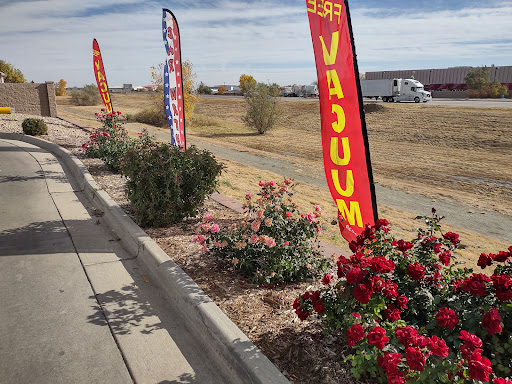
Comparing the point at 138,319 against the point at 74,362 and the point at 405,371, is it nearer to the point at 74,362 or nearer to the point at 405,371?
the point at 74,362

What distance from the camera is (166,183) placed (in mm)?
6074

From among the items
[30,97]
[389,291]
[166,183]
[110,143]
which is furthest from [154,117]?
[389,291]

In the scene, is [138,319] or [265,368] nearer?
[265,368]

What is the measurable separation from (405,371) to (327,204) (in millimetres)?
8850

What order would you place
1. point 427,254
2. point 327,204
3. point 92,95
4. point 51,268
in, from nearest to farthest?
point 427,254, point 51,268, point 327,204, point 92,95

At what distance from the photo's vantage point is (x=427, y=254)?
327 cm

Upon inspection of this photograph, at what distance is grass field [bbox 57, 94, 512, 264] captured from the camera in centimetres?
1156

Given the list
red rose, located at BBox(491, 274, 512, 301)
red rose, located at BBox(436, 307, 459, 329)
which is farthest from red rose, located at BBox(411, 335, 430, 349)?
red rose, located at BBox(491, 274, 512, 301)

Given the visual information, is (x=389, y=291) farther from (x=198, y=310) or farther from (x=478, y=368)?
(x=198, y=310)

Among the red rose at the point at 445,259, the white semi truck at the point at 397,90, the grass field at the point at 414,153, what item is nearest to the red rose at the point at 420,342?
the red rose at the point at 445,259

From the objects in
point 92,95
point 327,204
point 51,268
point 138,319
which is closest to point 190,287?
point 138,319

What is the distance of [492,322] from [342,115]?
2.27 metres

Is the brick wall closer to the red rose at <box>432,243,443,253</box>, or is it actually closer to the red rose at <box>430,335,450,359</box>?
the red rose at <box>432,243,443,253</box>

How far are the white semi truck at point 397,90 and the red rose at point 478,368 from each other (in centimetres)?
4159
